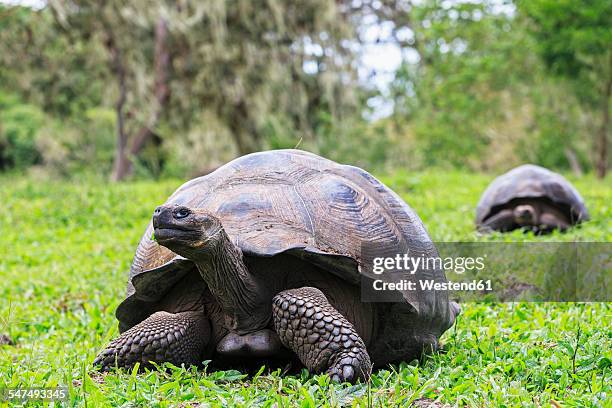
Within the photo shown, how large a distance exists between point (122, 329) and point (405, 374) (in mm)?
1237

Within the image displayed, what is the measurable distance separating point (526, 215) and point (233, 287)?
4.55 m

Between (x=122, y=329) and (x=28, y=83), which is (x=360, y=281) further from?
(x=28, y=83)

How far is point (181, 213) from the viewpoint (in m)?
2.33

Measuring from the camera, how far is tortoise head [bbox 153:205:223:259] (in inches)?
90.5

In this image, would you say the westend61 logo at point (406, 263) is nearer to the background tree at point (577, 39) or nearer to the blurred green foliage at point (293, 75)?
the blurred green foliage at point (293, 75)

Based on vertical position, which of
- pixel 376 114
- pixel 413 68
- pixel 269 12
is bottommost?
pixel 376 114

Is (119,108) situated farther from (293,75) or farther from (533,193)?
(533,193)

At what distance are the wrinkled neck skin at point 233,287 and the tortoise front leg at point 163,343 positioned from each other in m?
0.12

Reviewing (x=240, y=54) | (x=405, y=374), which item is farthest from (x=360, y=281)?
(x=240, y=54)

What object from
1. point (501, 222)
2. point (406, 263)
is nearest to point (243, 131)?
point (501, 222)

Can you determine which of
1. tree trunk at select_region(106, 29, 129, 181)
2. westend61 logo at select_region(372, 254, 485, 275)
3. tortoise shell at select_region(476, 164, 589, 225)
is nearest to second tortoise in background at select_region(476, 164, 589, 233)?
tortoise shell at select_region(476, 164, 589, 225)

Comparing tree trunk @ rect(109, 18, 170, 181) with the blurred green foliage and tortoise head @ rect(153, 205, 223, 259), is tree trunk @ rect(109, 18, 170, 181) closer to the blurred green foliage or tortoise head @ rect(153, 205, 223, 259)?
the blurred green foliage

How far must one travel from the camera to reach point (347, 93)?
1487cm

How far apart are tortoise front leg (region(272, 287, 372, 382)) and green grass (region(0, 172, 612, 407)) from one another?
0.07 meters
